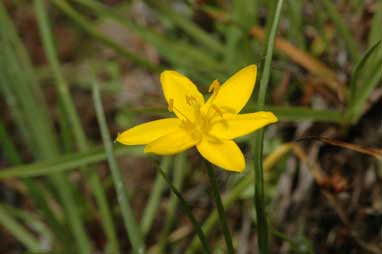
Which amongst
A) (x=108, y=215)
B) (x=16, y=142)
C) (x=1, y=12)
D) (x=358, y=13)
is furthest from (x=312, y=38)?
(x=16, y=142)

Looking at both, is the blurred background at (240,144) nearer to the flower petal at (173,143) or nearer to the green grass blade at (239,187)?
the green grass blade at (239,187)

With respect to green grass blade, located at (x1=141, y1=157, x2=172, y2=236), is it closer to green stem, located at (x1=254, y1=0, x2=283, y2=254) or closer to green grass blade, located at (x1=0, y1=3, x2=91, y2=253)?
green grass blade, located at (x1=0, y1=3, x2=91, y2=253)

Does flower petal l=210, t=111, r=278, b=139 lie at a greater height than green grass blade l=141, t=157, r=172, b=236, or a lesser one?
lesser

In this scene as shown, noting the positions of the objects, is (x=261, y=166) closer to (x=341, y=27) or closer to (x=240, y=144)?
(x=341, y=27)

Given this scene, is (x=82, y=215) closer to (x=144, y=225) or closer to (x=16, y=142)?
(x=144, y=225)

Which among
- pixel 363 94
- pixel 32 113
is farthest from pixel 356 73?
pixel 32 113

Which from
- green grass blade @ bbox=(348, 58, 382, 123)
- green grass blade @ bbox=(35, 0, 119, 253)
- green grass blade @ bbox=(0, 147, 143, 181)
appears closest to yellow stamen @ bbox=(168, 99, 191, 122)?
green grass blade @ bbox=(0, 147, 143, 181)
